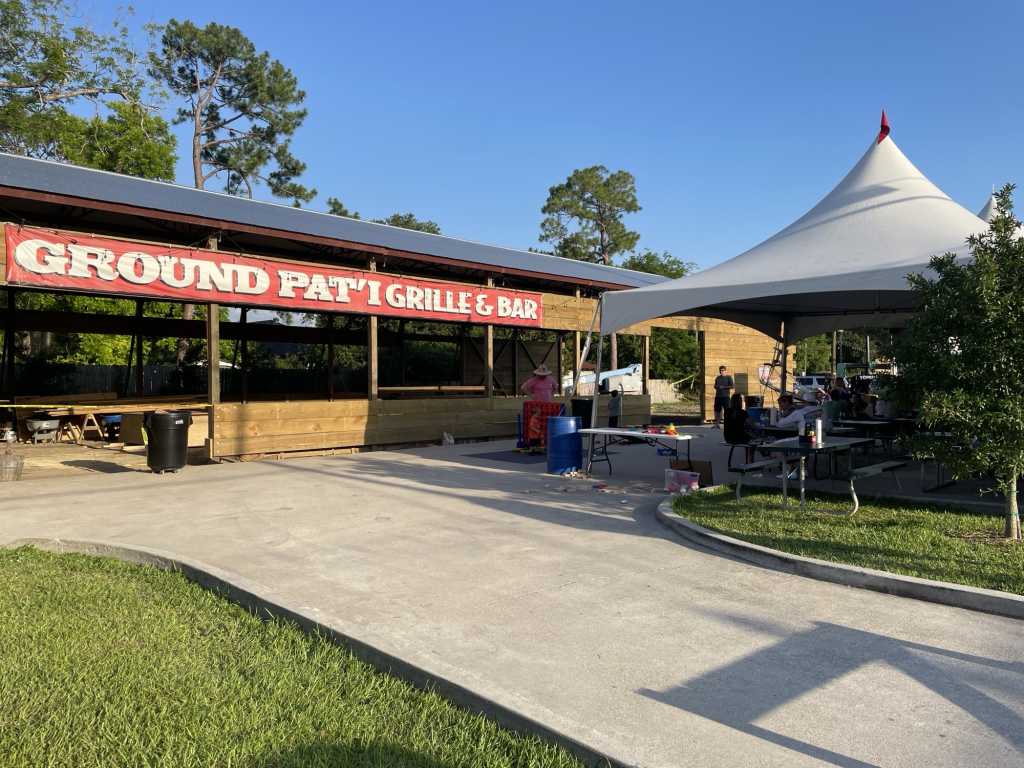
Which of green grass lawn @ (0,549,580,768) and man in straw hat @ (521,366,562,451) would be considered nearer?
green grass lawn @ (0,549,580,768)

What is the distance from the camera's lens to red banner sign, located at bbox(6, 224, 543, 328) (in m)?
10.8

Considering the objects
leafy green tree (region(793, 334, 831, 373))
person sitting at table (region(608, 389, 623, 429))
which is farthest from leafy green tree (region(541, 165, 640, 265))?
person sitting at table (region(608, 389, 623, 429))

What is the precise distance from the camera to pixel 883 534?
6.62 metres

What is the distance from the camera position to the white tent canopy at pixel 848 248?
886cm

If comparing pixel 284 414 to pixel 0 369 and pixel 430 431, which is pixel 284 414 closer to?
pixel 430 431

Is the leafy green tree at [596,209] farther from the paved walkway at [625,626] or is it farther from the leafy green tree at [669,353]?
the paved walkway at [625,626]

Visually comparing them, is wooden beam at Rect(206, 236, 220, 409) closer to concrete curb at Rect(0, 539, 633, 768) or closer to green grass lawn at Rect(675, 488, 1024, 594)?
concrete curb at Rect(0, 539, 633, 768)

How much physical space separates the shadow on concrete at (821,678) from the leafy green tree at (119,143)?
3003 cm

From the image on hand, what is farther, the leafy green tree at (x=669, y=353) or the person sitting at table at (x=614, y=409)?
the leafy green tree at (x=669, y=353)

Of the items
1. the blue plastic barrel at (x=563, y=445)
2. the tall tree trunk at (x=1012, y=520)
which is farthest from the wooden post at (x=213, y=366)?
the tall tree trunk at (x=1012, y=520)

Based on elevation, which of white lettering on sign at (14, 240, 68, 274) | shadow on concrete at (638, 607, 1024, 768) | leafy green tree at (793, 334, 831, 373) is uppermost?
leafy green tree at (793, 334, 831, 373)

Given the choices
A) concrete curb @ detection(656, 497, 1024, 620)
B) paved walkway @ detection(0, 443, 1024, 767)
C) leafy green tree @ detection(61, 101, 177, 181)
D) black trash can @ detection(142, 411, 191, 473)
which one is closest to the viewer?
paved walkway @ detection(0, 443, 1024, 767)

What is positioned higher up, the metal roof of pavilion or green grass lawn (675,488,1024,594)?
the metal roof of pavilion

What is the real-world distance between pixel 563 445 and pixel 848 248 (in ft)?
15.9
